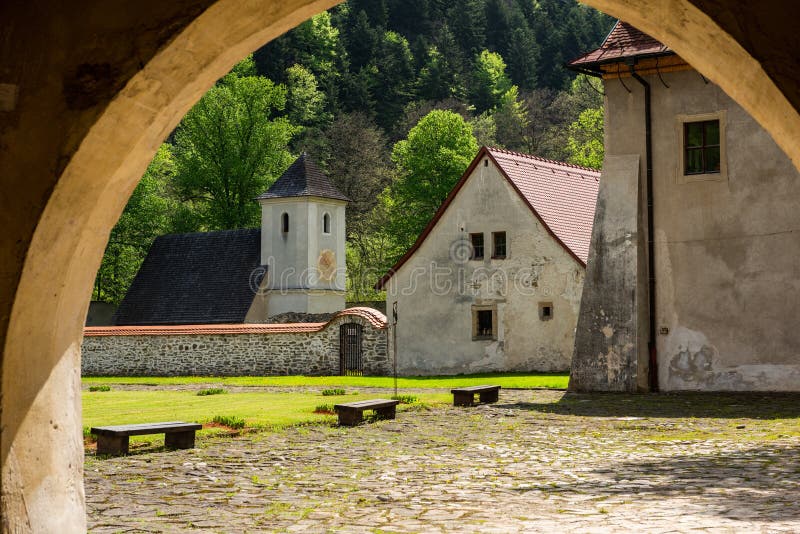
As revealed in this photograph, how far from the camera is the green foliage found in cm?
5947

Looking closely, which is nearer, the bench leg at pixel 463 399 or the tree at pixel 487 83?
the bench leg at pixel 463 399

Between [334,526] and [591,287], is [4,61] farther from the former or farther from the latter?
[591,287]

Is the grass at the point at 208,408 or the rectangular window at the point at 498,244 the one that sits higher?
the rectangular window at the point at 498,244

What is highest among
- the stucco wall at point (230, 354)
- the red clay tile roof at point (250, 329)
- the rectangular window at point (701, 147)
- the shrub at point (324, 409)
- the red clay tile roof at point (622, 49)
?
the red clay tile roof at point (622, 49)

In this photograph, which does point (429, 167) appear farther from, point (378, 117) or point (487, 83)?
point (487, 83)

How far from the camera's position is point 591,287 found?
21.6 m

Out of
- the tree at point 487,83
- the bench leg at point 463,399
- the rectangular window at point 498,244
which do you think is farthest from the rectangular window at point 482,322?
the tree at point 487,83

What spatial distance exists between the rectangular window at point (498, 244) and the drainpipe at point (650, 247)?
1061cm

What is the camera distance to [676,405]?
57.9ft

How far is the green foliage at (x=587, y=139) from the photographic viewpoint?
5947cm

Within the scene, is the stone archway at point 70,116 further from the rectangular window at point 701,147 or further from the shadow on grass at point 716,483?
the rectangular window at point 701,147

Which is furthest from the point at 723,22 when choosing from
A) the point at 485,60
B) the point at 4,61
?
the point at 485,60

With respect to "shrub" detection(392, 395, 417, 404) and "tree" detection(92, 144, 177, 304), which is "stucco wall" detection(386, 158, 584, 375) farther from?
"tree" detection(92, 144, 177, 304)

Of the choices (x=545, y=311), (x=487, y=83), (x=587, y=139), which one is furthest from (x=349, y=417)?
(x=487, y=83)
